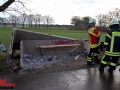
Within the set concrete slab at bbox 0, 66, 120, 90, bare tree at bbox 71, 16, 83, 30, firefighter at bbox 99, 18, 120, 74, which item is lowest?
concrete slab at bbox 0, 66, 120, 90

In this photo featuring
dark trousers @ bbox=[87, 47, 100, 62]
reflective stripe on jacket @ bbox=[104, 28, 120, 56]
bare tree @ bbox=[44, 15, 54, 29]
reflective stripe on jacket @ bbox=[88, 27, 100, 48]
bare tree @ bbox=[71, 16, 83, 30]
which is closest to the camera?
reflective stripe on jacket @ bbox=[104, 28, 120, 56]

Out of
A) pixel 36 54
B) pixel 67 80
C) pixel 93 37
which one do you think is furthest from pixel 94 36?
pixel 36 54

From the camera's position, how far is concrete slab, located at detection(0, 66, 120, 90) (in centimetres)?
415

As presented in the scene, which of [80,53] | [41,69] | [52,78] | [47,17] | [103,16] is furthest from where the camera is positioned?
[47,17]

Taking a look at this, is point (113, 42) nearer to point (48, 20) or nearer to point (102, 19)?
point (102, 19)

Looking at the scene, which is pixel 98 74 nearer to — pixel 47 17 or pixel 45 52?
pixel 45 52

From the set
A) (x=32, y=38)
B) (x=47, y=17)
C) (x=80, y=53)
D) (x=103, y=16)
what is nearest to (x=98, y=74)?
(x=80, y=53)

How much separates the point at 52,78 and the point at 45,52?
3007 millimetres

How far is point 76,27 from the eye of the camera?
198 ft

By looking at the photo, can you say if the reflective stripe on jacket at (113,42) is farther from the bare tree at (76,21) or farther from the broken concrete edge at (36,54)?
the bare tree at (76,21)

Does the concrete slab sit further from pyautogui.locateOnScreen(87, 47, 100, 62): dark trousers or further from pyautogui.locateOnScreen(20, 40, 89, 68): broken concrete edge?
pyautogui.locateOnScreen(20, 40, 89, 68): broken concrete edge

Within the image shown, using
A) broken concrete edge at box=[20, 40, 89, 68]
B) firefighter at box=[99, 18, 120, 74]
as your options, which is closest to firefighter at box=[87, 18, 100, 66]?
firefighter at box=[99, 18, 120, 74]

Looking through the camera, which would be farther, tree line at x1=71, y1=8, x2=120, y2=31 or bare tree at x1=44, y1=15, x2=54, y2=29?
bare tree at x1=44, y1=15, x2=54, y2=29

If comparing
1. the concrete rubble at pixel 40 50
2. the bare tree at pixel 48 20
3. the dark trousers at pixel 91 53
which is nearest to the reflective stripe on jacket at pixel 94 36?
the dark trousers at pixel 91 53
